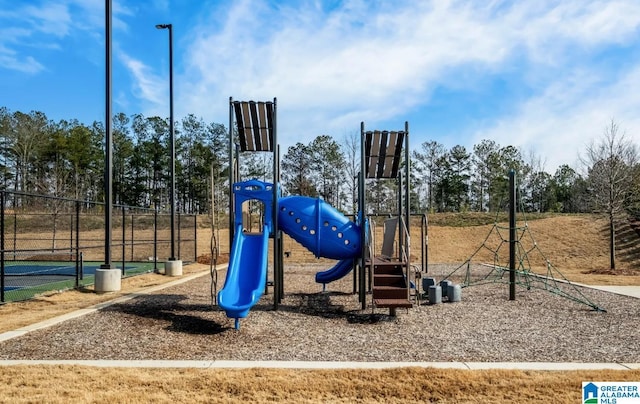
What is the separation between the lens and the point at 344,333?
279 inches

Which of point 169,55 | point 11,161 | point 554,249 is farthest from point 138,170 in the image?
point 554,249

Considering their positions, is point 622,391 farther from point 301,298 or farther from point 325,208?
point 301,298

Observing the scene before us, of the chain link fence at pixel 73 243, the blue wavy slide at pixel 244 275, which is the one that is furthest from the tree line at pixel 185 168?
the blue wavy slide at pixel 244 275

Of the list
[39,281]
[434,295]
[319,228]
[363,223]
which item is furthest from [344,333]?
[39,281]

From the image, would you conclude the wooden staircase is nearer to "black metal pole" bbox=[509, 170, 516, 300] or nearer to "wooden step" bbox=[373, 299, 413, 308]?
"wooden step" bbox=[373, 299, 413, 308]

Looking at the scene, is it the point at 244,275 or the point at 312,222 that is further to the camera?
the point at 312,222

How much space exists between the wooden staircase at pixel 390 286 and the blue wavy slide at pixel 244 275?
2.12 metres

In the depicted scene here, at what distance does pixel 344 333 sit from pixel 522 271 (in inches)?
407

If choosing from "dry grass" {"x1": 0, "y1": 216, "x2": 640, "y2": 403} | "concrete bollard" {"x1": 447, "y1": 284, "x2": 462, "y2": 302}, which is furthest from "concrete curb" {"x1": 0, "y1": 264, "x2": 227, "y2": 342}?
"concrete bollard" {"x1": 447, "y1": 284, "x2": 462, "y2": 302}

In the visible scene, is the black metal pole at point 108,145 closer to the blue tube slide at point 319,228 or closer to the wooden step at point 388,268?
the blue tube slide at point 319,228

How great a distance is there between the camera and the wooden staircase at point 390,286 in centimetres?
798

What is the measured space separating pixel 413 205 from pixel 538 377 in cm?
4935

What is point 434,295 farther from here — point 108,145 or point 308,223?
point 108,145

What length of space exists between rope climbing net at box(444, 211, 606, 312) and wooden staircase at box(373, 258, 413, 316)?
2.76m
